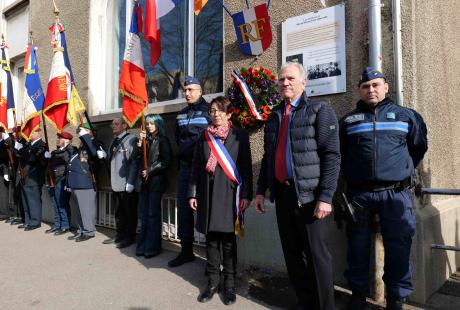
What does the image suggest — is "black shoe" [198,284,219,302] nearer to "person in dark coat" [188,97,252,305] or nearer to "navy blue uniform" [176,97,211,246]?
"person in dark coat" [188,97,252,305]

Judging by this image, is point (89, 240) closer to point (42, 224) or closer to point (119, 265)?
point (119, 265)

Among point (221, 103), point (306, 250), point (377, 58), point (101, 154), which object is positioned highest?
point (377, 58)

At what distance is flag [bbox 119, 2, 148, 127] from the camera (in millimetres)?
4715

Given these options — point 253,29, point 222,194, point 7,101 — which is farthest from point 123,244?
point 7,101

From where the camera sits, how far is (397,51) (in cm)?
319

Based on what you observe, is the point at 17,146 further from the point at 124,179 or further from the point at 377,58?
the point at 377,58

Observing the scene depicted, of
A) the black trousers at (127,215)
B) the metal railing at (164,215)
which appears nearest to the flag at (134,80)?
the black trousers at (127,215)

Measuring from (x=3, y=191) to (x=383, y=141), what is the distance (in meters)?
9.35

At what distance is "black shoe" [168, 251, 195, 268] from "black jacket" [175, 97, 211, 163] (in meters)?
1.11

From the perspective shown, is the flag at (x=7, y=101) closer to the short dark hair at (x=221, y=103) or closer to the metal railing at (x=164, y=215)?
the metal railing at (x=164, y=215)

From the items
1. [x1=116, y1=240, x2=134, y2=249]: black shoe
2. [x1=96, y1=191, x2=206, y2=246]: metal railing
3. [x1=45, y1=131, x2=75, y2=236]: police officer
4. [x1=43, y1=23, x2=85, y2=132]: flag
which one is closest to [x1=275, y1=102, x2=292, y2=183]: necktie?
[x1=96, y1=191, x2=206, y2=246]: metal railing

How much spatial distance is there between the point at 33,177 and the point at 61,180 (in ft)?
2.99

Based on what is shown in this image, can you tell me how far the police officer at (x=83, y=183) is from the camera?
18.4 ft

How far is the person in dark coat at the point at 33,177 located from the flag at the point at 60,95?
109 cm
